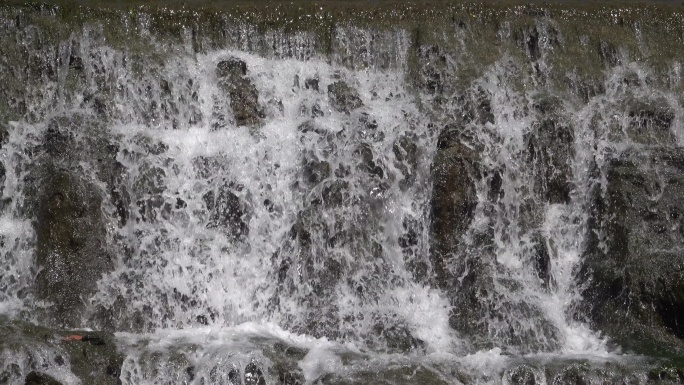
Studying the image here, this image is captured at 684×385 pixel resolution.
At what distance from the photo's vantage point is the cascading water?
1260 centimetres

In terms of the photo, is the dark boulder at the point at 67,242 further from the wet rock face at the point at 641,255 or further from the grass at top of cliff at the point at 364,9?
the wet rock face at the point at 641,255

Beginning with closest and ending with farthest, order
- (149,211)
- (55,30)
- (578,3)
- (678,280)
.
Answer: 1. (678,280)
2. (149,211)
3. (55,30)
4. (578,3)

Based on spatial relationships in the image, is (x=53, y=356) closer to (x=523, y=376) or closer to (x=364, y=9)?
(x=523, y=376)

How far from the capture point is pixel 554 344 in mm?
12953

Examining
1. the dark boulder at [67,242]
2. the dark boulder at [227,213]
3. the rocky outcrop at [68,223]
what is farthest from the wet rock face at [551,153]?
the dark boulder at [67,242]

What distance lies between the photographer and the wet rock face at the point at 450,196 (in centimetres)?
1370

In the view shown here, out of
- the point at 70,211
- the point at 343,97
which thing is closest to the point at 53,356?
the point at 70,211

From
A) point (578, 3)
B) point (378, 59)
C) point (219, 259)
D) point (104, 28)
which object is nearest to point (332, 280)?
point (219, 259)

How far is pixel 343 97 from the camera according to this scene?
→ 14750 mm

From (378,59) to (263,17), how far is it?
161 centimetres

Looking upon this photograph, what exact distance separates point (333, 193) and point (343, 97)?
1631mm

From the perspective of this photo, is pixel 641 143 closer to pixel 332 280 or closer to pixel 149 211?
pixel 332 280

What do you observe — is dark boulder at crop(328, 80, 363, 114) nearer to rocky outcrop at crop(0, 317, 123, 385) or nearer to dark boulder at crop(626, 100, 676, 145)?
dark boulder at crop(626, 100, 676, 145)

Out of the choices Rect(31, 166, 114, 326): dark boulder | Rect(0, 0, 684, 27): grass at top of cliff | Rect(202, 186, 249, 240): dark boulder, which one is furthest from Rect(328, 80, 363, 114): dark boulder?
Rect(31, 166, 114, 326): dark boulder
